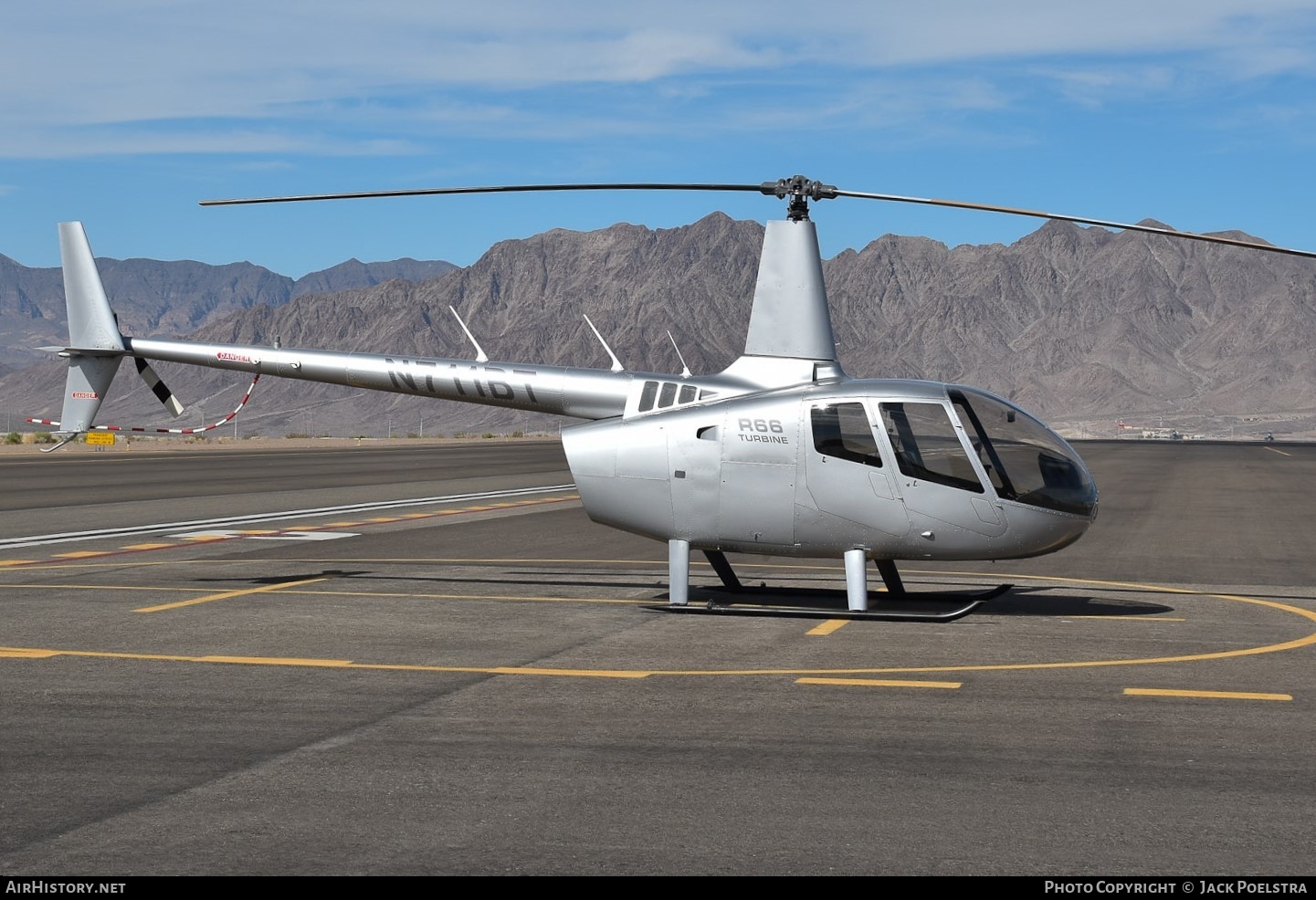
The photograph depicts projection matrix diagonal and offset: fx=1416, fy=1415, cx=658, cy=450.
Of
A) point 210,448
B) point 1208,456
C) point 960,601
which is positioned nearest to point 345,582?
point 960,601

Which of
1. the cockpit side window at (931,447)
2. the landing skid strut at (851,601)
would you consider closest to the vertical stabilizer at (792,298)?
the cockpit side window at (931,447)

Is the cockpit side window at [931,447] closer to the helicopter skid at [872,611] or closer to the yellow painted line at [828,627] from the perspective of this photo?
the helicopter skid at [872,611]

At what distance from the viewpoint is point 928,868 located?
6.22 m

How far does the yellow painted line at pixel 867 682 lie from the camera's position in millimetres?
10383

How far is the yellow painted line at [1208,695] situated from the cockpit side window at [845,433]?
4139 mm

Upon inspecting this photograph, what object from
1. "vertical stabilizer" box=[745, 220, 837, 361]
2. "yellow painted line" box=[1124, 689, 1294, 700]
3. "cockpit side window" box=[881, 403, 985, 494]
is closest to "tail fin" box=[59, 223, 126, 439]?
"vertical stabilizer" box=[745, 220, 837, 361]

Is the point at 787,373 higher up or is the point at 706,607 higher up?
the point at 787,373

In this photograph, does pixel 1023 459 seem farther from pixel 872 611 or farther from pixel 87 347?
pixel 87 347

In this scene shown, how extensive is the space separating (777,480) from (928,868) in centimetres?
802

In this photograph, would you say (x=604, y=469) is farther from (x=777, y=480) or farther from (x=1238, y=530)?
(x=1238, y=530)

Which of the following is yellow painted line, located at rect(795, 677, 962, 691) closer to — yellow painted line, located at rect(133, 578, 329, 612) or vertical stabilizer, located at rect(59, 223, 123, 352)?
yellow painted line, located at rect(133, 578, 329, 612)

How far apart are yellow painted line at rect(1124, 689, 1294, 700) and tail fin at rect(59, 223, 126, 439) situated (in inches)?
495

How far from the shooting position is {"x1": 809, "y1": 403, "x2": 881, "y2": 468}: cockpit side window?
45.3 feet

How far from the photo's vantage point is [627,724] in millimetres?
9062
